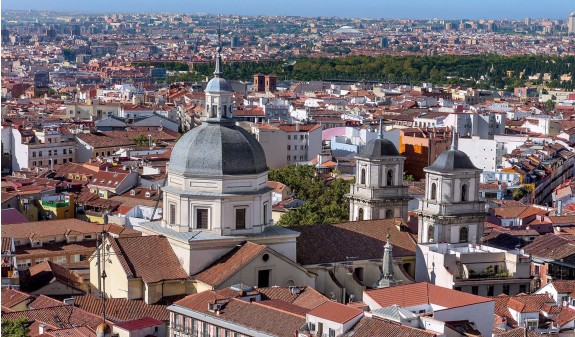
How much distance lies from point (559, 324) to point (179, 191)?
8122 millimetres

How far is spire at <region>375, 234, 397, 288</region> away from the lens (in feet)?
86.4

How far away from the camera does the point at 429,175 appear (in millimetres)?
31047

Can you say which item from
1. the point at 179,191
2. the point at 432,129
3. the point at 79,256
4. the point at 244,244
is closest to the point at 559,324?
Answer: the point at 244,244

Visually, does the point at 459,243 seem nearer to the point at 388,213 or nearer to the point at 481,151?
the point at 388,213

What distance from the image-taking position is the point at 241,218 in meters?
26.7

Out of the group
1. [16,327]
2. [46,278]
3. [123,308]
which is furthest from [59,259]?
[16,327]

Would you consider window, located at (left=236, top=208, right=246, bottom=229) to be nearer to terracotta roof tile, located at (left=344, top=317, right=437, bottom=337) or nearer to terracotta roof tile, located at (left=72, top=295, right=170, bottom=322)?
terracotta roof tile, located at (left=72, top=295, right=170, bottom=322)

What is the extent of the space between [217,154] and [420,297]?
537 centimetres

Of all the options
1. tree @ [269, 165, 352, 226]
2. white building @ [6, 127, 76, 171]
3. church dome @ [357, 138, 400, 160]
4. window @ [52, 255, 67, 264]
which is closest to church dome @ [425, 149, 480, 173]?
church dome @ [357, 138, 400, 160]

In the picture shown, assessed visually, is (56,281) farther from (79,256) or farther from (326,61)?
(326,61)

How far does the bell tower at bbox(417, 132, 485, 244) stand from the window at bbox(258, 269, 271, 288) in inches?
215

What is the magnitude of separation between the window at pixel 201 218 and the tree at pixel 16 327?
15.2 feet

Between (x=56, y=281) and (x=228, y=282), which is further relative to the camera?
(x=56, y=281)

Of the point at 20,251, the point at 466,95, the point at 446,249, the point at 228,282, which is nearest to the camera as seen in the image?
the point at 228,282
